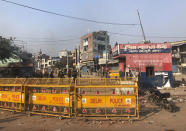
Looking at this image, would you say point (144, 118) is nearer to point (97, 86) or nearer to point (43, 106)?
point (97, 86)

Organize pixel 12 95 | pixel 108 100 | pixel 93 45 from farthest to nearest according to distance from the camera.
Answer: pixel 93 45
pixel 12 95
pixel 108 100

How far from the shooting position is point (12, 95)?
614 cm

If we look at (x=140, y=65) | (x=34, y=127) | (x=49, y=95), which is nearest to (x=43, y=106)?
(x=49, y=95)

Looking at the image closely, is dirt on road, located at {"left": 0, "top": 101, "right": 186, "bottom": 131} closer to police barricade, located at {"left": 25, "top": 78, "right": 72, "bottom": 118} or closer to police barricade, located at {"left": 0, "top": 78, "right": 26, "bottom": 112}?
police barricade, located at {"left": 25, "top": 78, "right": 72, "bottom": 118}

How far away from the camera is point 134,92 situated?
4984 mm

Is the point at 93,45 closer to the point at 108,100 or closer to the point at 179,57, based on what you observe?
the point at 179,57

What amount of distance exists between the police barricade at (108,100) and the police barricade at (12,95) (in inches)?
115

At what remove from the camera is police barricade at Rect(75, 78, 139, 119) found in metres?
4.91

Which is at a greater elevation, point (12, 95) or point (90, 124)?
point (12, 95)

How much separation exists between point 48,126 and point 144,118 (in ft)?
12.9

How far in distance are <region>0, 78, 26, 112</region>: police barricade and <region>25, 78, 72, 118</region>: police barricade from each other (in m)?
0.38

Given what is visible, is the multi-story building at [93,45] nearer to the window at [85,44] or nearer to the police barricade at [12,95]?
the window at [85,44]

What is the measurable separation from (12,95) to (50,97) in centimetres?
237

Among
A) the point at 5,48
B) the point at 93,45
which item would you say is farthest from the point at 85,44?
the point at 5,48
